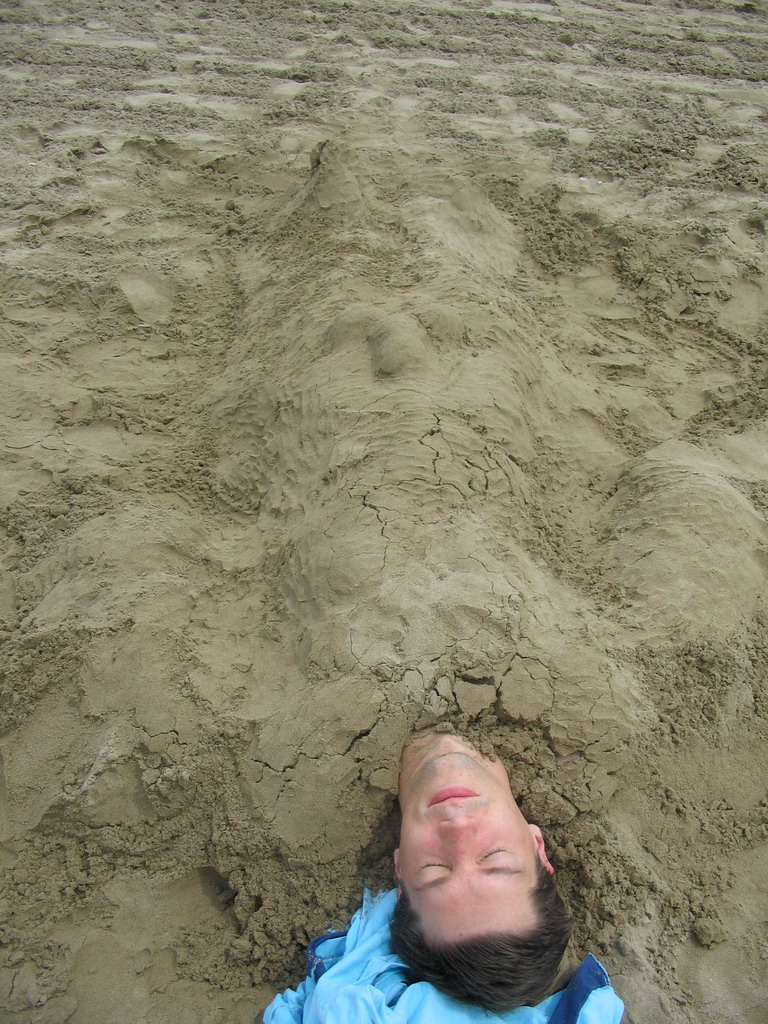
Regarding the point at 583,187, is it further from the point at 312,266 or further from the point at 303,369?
the point at 303,369

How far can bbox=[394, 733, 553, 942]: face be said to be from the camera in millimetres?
1713

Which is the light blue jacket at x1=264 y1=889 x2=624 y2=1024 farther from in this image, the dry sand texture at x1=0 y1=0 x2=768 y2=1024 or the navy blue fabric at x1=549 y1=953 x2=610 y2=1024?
the dry sand texture at x1=0 y1=0 x2=768 y2=1024

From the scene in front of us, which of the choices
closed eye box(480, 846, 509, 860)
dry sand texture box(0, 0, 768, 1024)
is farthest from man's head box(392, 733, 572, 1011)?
dry sand texture box(0, 0, 768, 1024)

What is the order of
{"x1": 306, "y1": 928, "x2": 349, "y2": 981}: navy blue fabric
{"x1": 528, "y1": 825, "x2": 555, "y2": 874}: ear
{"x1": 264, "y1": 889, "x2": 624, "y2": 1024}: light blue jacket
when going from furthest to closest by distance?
{"x1": 528, "y1": 825, "x2": 555, "y2": 874}: ear
{"x1": 306, "y1": 928, "x2": 349, "y2": 981}: navy blue fabric
{"x1": 264, "y1": 889, "x2": 624, "y2": 1024}: light blue jacket

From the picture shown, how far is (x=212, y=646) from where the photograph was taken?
222 cm

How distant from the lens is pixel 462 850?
5.75 feet

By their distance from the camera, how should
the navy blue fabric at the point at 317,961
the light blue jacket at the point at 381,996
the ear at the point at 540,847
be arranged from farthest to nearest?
the ear at the point at 540,847 → the navy blue fabric at the point at 317,961 → the light blue jacket at the point at 381,996

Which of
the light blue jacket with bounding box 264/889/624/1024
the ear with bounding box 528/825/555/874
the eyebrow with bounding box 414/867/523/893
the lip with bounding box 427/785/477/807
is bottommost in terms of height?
the light blue jacket with bounding box 264/889/624/1024

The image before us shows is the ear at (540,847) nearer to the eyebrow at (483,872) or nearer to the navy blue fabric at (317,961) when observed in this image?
the eyebrow at (483,872)

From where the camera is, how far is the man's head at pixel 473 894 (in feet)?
5.57

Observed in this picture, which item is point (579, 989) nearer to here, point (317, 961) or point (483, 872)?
point (483, 872)

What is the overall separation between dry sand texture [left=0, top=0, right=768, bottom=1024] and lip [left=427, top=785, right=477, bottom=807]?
17 cm

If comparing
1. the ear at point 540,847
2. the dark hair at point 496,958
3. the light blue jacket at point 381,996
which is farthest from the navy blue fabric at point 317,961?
the ear at point 540,847

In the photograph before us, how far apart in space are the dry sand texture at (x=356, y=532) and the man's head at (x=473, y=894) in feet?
0.48
